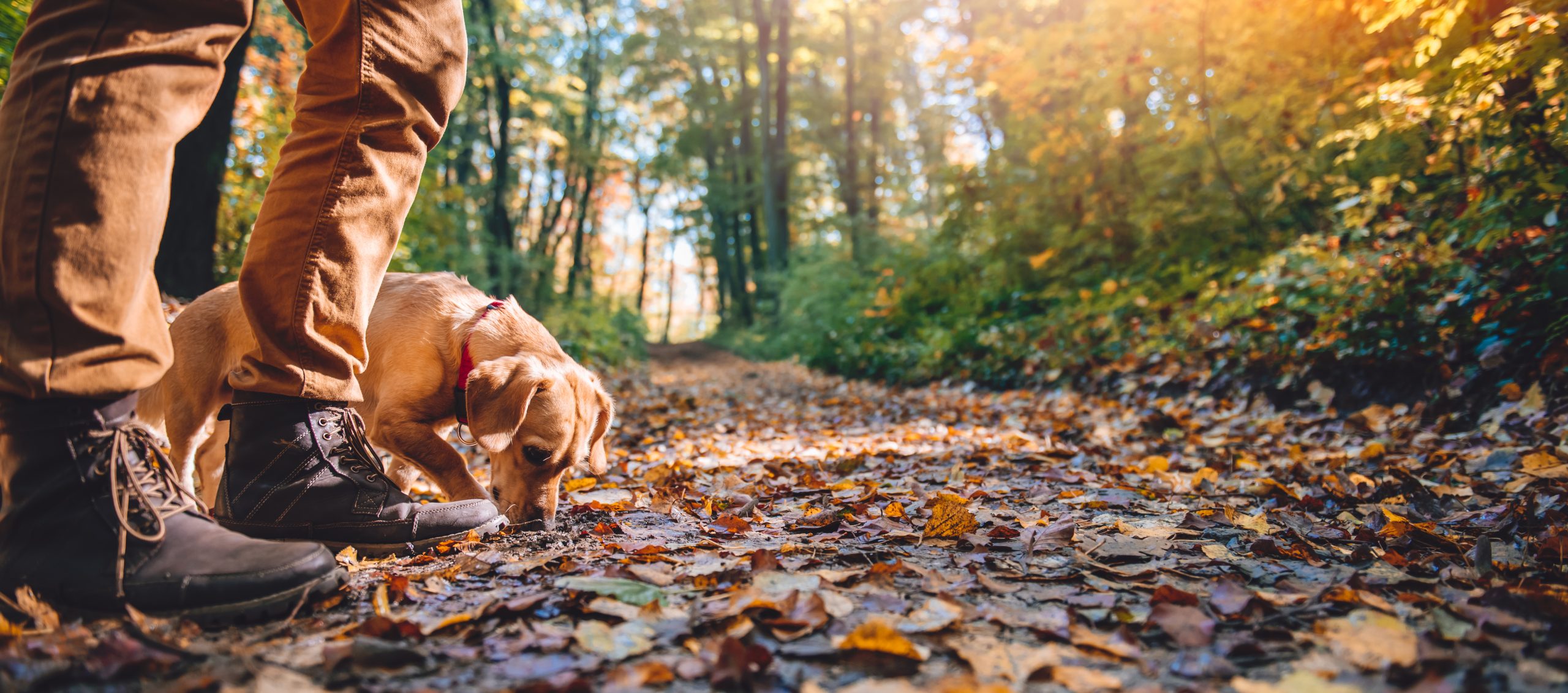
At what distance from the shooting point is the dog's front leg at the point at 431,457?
2.92 metres

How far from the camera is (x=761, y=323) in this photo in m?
24.0

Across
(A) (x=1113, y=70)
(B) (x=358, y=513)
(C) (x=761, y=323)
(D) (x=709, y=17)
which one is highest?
(D) (x=709, y=17)

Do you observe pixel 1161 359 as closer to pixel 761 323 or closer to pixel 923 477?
pixel 923 477

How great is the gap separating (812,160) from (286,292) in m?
27.4

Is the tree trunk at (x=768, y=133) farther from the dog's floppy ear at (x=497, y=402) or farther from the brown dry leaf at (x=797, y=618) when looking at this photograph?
the brown dry leaf at (x=797, y=618)

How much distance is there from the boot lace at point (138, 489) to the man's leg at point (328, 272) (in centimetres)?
35

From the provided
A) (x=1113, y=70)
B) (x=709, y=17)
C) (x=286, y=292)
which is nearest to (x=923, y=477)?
(x=286, y=292)

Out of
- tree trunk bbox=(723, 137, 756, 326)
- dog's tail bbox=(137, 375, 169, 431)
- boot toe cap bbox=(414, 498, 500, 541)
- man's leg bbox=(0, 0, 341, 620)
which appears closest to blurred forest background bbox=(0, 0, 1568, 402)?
dog's tail bbox=(137, 375, 169, 431)

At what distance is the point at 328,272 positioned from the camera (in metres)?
2.08

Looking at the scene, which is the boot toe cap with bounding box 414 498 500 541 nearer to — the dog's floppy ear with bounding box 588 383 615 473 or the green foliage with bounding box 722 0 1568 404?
the dog's floppy ear with bounding box 588 383 615 473

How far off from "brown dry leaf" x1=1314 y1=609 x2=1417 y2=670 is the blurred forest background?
133 inches

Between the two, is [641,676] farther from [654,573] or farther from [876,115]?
[876,115]

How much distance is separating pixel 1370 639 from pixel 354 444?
2623mm

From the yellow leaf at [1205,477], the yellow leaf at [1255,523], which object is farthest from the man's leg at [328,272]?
the yellow leaf at [1205,477]
